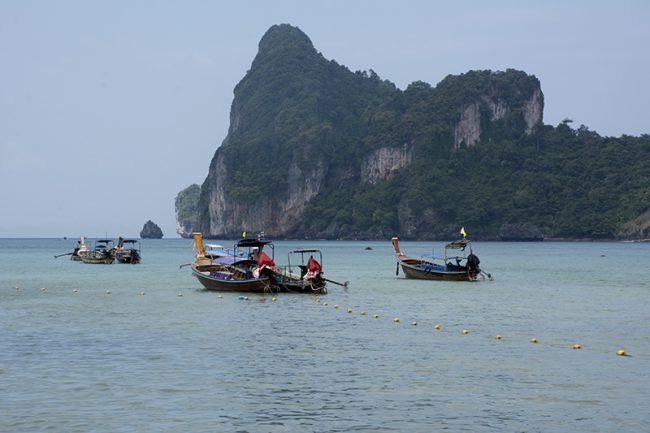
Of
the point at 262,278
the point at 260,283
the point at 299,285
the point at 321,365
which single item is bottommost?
the point at 321,365

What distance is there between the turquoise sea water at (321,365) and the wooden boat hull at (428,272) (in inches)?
620

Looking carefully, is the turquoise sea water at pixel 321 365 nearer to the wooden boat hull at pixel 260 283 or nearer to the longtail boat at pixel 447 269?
the wooden boat hull at pixel 260 283

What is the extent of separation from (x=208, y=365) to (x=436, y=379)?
6922 millimetres

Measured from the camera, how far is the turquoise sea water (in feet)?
67.0

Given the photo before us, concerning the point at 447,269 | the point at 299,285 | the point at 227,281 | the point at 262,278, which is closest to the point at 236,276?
the point at 227,281

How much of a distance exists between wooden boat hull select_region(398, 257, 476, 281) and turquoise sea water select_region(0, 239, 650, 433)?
620 inches

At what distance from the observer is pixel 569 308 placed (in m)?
47.7

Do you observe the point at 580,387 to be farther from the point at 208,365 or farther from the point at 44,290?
the point at 44,290

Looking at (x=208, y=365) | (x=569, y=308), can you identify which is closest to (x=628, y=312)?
(x=569, y=308)

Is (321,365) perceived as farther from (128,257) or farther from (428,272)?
(128,257)

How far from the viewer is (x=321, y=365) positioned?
90.5 ft

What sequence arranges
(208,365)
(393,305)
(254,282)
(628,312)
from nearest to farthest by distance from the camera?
(208,365) → (628,312) → (393,305) → (254,282)

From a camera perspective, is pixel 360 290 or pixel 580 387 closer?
pixel 580 387

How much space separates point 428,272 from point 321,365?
1716 inches
